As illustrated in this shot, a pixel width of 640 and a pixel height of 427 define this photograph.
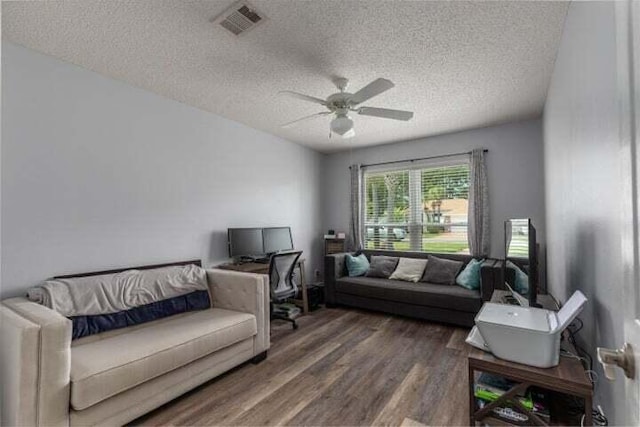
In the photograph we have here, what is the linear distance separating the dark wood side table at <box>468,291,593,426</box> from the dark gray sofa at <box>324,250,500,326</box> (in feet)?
5.88

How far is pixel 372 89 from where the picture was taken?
228cm

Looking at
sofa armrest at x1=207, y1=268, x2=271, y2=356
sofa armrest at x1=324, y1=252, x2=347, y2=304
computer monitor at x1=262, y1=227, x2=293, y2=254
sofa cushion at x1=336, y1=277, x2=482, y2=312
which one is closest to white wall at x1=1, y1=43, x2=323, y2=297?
computer monitor at x1=262, y1=227, x2=293, y2=254

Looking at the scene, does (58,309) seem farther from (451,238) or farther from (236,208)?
(451,238)

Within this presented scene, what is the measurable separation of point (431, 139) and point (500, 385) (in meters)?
3.55

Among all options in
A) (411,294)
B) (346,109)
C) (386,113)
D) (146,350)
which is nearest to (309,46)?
(346,109)

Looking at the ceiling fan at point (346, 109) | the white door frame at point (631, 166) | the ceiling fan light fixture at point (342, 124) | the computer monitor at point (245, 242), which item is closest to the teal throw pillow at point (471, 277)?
the ceiling fan at point (346, 109)

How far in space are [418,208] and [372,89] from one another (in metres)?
2.73

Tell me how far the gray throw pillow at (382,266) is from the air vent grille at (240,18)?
11.0ft

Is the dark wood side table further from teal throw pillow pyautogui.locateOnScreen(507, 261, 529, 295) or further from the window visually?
the window

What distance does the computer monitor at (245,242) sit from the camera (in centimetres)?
354

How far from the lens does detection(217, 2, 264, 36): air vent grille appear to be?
1.80m

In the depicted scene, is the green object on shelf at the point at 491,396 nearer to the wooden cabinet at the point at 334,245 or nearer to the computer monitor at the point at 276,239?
the computer monitor at the point at 276,239

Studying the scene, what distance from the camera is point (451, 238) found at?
4320mm

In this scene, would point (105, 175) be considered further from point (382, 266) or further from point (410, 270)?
point (410, 270)
